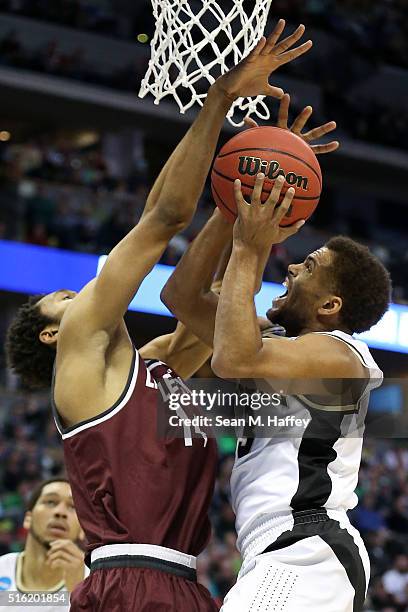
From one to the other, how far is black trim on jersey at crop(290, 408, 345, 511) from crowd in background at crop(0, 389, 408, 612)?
605 cm

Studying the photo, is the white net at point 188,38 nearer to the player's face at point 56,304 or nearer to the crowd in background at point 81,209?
the player's face at point 56,304

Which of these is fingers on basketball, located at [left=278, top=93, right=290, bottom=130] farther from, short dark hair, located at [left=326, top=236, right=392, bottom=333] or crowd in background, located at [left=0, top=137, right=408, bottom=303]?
crowd in background, located at [left=0, top=137, right=408, bottom=303]

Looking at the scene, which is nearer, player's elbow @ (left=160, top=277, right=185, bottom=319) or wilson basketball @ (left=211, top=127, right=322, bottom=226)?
wilson basketball @ (left=211, top=127, right=322, bottom=226)

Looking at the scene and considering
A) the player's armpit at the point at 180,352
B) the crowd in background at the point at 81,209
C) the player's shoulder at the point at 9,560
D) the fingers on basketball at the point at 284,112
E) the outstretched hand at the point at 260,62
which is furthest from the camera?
the crowd in background at the point at 81,209

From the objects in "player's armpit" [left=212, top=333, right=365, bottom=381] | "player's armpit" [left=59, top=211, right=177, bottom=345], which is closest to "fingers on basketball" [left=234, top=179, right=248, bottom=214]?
"player's armpit" [left=59, top=211, right=177, bottom=345]

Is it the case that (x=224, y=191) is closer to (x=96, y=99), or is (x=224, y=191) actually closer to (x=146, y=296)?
(x=146, y=296)

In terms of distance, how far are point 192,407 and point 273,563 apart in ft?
2.40

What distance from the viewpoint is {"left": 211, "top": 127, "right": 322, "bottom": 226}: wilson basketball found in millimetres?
2957

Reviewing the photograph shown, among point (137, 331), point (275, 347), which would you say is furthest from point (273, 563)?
point (137, 331)

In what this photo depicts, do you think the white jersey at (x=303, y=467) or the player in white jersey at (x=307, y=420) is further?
the white jersey at (x=303, y=467)

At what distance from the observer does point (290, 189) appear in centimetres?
287

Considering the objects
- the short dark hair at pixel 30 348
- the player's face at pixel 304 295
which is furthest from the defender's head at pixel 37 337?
the player's face at pixel 304 295

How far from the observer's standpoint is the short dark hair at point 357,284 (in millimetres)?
3189

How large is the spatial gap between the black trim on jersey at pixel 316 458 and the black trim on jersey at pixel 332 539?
0.14 ft
